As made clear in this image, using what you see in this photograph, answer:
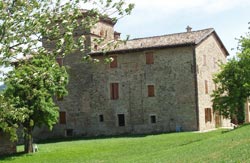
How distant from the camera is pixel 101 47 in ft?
30.2

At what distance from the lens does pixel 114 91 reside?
4212 cm

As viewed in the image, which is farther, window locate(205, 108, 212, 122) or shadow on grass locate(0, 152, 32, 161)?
window locate(205, 108, 212, 122)

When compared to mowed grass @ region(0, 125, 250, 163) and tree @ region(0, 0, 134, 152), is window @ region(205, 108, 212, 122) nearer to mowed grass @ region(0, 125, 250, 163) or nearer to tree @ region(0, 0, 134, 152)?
mowed grass @ region(0, 125, 250, 163)

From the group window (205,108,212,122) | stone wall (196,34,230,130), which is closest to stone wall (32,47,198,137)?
stone wall (196,34,230,130)

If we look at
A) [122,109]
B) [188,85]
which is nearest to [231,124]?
[188,85]

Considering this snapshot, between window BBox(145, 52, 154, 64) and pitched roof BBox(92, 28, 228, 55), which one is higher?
pitched roof BBox(92, 28, 228, 55)

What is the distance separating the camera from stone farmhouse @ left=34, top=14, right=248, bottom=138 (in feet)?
128

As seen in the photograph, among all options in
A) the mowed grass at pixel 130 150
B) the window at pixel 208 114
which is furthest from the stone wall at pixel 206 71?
the mowed grass at pixel 130 150

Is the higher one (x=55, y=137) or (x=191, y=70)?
(x=191, y=70)

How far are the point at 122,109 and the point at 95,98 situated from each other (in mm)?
3087

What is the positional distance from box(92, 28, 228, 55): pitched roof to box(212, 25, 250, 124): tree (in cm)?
509

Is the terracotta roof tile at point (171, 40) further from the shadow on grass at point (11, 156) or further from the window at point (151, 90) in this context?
the shadow on grass at point (11, 156)

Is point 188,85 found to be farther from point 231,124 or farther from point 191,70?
point 231,124

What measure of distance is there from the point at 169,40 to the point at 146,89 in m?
4.96
